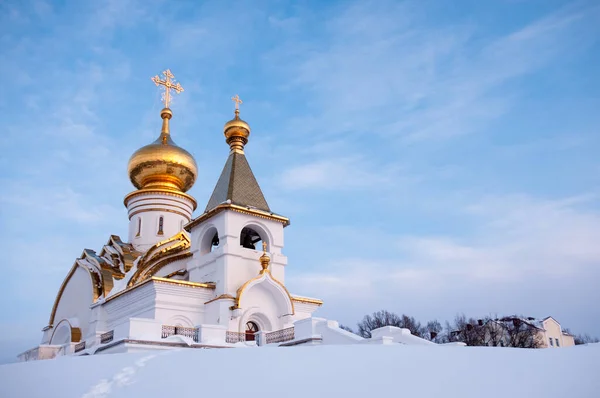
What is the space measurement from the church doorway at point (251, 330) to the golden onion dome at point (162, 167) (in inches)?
319

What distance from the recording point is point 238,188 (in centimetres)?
1816

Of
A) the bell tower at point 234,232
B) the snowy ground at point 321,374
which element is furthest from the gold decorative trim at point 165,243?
the snowy ground at point 321,374

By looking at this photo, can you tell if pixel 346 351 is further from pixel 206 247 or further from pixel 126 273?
pixel 126 273

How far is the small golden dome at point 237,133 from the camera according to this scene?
19.7m

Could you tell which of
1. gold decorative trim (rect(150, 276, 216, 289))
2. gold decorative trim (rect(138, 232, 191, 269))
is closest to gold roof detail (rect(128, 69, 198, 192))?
gold decorative trim (rect(138, 232, 191, 269))

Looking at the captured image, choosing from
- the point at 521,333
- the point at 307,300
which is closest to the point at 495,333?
the point at 521,333

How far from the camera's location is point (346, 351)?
24.8 feet

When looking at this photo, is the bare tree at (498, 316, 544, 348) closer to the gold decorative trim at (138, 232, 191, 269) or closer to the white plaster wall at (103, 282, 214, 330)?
the gold decorative trim at (138, 232, 191, 269)

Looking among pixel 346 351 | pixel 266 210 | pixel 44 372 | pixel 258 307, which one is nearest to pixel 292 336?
pixel 258 307

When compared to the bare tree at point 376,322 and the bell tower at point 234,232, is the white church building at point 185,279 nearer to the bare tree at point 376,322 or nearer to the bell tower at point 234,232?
the bell tower at point 234,232

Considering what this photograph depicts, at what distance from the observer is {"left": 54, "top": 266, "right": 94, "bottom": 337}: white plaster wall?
19241mm

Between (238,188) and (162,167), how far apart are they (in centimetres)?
546

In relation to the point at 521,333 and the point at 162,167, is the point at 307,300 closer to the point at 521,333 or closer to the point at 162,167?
the point at 162,167


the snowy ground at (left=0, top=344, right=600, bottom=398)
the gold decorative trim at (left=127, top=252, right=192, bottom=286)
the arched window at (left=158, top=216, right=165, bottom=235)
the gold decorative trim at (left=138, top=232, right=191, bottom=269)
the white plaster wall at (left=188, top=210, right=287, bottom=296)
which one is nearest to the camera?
the snowy ground at (left=0, top=344, right=600, bottom=398)
